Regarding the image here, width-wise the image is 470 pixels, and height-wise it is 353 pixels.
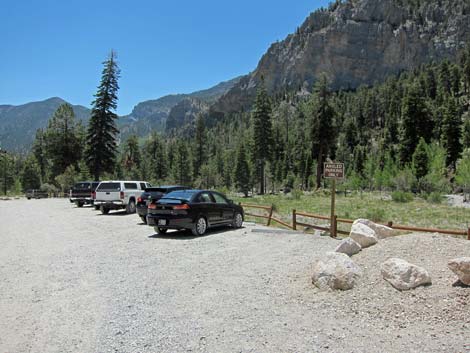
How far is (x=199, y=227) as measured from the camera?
13.8m

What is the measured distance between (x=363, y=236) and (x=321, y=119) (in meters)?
45.5

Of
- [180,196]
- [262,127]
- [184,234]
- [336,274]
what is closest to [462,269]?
[336,274]

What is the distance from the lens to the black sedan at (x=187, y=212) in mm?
13430

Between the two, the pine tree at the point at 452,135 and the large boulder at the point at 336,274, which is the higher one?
the pine tree at the point at 452,135

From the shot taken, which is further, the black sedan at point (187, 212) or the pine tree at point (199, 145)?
the pine tree at point (199, 145)

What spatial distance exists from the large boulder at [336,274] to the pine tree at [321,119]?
45.7m

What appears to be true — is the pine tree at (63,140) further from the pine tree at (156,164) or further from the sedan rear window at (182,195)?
the sedan rear window at (182,195)

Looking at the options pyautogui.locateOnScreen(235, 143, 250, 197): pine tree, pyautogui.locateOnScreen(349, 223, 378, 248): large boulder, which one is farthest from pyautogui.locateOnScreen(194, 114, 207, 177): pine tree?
pyautogui.locateOnScreen(349, 223, 378, 248): large boulder

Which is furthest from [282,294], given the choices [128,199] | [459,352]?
[128,199]

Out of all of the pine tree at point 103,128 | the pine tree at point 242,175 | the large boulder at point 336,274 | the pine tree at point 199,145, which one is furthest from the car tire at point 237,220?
the pine tree at point 199,145

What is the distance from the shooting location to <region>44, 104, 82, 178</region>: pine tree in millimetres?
59094

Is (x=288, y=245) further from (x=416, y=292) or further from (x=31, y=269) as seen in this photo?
(x=31, y=269)

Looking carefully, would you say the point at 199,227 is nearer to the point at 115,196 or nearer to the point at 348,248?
the point at 348,248

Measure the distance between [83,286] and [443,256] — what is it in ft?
23.0
